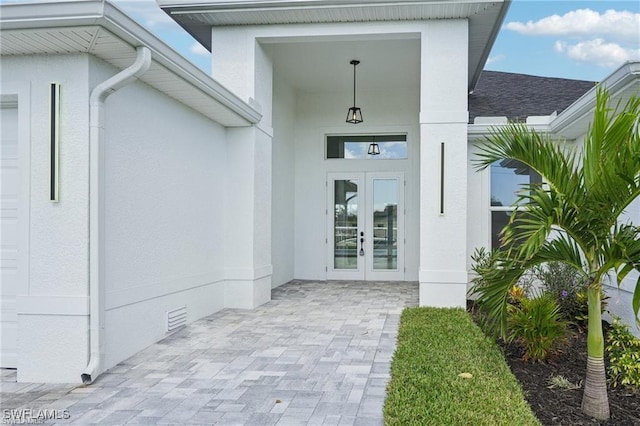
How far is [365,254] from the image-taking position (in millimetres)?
11555

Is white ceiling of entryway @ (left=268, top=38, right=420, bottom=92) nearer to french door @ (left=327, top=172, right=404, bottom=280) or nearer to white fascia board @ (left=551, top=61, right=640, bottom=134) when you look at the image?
french door @ (left=327, top=172, right=404, bottom=280)

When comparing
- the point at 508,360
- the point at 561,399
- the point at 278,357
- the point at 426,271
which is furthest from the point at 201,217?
the point at 561,399

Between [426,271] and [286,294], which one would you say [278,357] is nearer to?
[426,271]

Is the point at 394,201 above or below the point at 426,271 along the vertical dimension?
above

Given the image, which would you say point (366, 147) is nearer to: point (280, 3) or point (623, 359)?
point (280, 3)

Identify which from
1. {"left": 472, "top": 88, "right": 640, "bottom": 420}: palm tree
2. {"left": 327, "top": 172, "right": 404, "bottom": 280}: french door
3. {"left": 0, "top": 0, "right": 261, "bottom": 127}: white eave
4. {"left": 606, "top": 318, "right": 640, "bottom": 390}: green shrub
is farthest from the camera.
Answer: {"left": 327, "top": 172, "right": 404, "bottom": 280}: french door

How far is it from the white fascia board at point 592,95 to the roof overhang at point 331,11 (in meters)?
1.73

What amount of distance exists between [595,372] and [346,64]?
24.3 feet

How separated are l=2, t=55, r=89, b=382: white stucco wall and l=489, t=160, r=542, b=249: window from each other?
697 cm

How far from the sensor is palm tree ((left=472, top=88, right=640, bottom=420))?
11.4 ft

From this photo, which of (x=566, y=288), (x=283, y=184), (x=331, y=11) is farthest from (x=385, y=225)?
(x=331, y=11)

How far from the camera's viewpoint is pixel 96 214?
4316 millimetres

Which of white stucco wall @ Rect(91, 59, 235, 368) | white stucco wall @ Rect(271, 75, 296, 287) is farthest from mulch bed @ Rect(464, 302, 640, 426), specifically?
white stucco wall @ Rect(271, 75, 296, 287)

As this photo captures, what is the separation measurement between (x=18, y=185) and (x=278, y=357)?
280 cm
